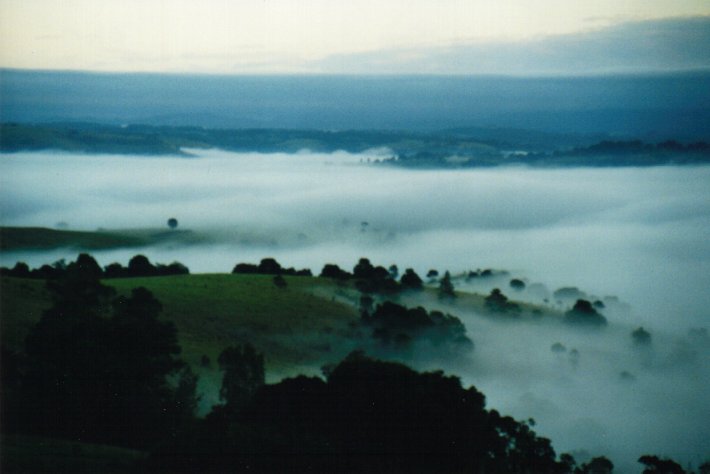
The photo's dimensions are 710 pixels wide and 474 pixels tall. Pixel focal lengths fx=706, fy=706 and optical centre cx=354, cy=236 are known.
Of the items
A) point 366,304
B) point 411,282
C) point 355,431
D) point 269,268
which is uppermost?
point 411,282

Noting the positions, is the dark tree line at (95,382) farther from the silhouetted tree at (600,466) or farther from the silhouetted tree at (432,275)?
the silhouetted tree at (432,275)

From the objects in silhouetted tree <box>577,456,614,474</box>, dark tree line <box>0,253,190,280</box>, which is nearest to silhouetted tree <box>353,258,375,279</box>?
dark tree line <box>0,253,190,280</box>

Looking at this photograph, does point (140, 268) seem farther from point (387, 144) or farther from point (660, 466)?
point (387, 144)

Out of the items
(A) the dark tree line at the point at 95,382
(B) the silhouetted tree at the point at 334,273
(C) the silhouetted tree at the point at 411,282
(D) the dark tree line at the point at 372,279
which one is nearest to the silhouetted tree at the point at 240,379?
(A) the dark tree line at the point at 95,382

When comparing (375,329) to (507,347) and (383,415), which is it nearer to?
(507,347)

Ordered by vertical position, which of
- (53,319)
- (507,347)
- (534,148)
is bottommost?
(53,319)

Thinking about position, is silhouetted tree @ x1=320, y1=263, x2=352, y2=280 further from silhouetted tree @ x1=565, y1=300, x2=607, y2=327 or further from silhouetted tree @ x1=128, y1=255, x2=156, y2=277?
silhouetted tree @ x1=565, y1=300, x2=607, y2=327

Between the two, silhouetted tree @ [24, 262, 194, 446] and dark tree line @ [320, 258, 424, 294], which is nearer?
silhouetted tree @ [24, 262, 194, 446]

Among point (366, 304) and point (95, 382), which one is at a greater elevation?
point (366, 304)

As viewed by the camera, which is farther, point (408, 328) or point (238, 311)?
point (408, 328)

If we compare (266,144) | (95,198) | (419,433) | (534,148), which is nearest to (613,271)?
(534,148)

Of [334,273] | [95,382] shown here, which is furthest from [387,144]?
[95,382]
